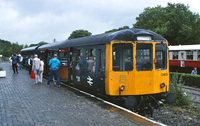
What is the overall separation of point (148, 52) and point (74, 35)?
96.2 m

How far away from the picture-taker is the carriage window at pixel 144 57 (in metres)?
9.35

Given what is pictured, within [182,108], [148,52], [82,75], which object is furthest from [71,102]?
[182,108]

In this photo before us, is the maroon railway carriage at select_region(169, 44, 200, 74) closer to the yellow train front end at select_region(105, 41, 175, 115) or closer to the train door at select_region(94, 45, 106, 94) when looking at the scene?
the yellow train front end at select_region(105, 41, 175, 115)

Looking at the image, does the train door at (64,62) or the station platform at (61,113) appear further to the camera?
the train door at (64,62)

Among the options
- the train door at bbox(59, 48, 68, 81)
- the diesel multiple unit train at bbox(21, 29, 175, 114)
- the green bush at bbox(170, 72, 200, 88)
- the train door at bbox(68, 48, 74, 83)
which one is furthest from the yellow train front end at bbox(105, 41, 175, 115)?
the green bush at bbox(170, 72, 200, 88)

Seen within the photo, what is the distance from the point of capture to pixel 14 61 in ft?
72.2

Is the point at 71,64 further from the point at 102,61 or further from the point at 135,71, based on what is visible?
the point at 135,71

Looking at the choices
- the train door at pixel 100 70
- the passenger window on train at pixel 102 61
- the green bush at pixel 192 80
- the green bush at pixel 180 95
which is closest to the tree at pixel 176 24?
the green bush at pixel 192 80

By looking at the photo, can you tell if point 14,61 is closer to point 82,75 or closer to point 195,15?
point 82,75

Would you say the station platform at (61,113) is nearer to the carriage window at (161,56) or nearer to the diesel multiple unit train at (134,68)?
the diesel multiple unit train at (134,68)

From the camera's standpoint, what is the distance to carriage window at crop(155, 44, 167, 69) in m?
9.71

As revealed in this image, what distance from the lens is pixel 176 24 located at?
175 ft

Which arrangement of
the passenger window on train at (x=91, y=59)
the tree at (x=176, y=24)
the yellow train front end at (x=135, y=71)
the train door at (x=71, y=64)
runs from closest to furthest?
1. the yellow train front end at (x=135, y=71)
2. the passenger window on train at (x=91, y=59)
3. the train door at (x=71, y=64)
4. the tree at (x=176, y=24)

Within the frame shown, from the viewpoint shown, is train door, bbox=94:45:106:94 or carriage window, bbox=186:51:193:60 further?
carriage window, bbox=186:51:193:60
